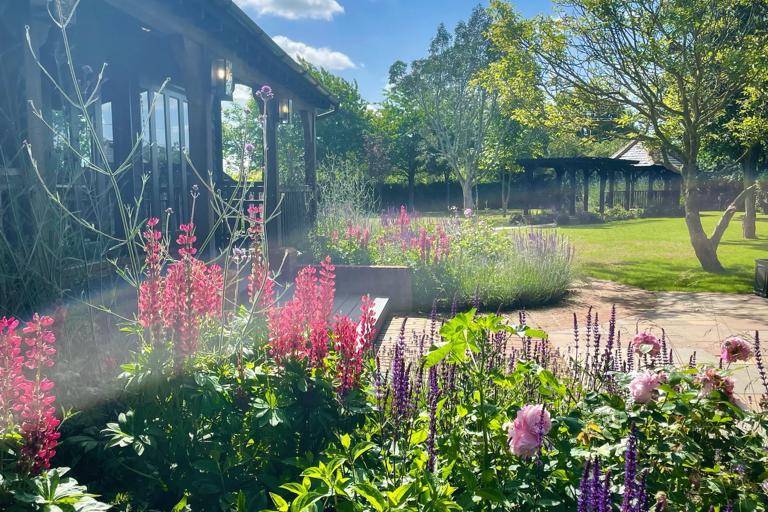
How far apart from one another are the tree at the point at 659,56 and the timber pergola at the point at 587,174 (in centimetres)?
1400

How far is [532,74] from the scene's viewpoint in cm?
1163

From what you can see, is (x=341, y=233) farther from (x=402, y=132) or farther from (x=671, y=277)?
(x=402, y=132)

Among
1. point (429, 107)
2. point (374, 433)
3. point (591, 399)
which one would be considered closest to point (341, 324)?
point (374, 433)

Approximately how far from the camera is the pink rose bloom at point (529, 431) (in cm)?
163

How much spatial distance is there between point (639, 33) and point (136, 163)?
8577mm

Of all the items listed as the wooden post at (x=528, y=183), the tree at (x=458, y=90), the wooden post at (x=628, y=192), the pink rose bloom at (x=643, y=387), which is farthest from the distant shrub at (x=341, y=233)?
the wooden post at (x=628, y=192)

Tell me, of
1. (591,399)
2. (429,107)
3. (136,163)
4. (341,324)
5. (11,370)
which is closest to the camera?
(11,370)

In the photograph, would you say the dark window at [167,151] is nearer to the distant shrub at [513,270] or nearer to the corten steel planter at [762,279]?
the distant shrub at [513,270]

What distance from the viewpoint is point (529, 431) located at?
1.66 meters

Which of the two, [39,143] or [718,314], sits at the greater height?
[39,143]

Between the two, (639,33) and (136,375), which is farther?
(639,33)

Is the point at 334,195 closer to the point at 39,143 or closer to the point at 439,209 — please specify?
the point at 39,143

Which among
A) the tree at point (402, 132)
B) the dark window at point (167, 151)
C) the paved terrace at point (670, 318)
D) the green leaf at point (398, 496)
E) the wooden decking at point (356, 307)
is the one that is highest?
the tree at point (402, 132)

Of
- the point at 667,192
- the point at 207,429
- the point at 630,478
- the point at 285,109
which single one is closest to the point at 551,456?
the point at 630,478
